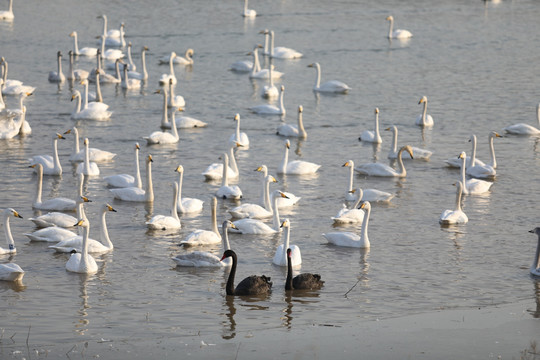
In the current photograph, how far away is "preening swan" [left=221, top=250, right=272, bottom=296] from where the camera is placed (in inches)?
512

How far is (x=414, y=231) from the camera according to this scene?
1672cm

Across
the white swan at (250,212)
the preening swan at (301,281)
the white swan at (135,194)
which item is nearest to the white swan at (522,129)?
the white swan at (250,212)

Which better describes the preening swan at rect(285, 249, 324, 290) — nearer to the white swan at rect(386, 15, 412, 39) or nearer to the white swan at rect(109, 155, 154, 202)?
the white swan at rect(109, 155, 154, 202)

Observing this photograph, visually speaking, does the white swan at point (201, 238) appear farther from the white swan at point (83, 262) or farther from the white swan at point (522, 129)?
the white swan at point (522, 129)

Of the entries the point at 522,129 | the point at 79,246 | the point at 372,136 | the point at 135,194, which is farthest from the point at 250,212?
the point at 522,129

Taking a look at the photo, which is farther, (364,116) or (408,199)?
(364,116)

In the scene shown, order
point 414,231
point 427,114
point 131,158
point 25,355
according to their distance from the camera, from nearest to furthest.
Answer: point 25,355
point 414,231
point 131,158
point 427,114

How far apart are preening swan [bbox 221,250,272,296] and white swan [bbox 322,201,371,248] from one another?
8.66 feet

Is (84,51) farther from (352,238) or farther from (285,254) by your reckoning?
(285,254)

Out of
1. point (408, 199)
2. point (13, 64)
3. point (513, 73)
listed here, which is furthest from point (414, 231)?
point (13, 64)

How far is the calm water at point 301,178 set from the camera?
1283 cm

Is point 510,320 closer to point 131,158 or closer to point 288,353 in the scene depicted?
point 288,353

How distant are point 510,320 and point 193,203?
22.4 feet

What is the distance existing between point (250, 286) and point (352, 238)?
10.1 ft
